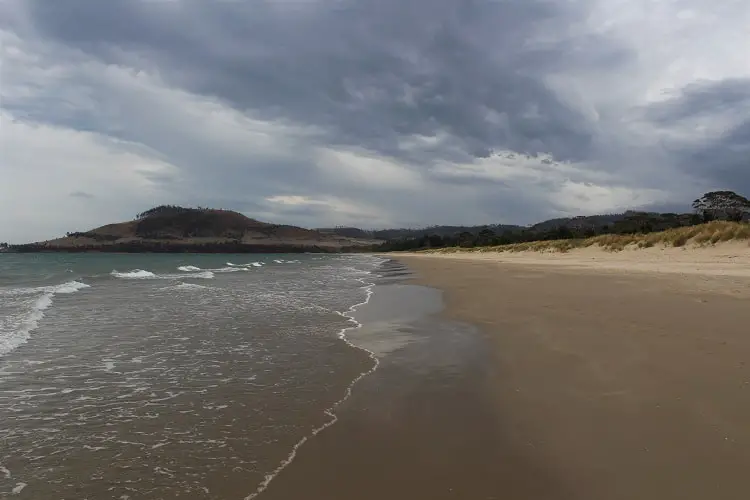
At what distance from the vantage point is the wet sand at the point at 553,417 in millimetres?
3602

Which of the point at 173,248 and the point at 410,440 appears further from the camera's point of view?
the point at 173,248

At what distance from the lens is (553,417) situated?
16.0 feet

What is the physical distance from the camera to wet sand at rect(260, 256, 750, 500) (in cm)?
360

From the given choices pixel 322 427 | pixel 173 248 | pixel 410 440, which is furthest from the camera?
pixel 173 248

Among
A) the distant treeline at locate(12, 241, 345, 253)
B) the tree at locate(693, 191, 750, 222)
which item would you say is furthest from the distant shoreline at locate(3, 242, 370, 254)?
the tree at locate(693, 191, 750, 222)

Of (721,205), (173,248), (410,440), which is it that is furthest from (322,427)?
(173,248)

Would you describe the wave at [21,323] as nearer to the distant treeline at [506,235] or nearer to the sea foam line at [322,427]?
the sea foam line at [322,427]

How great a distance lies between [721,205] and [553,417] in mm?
72030

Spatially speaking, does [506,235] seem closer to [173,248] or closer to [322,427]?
[322,427]

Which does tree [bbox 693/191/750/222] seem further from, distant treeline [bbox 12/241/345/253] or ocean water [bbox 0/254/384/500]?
distant treeline [bbox 12/241/345/253]

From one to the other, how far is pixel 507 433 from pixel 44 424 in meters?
5.16

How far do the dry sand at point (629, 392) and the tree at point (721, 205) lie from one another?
5864cm

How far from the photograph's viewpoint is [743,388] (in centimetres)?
514

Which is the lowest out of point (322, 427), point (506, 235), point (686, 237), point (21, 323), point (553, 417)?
point (21, 323)
